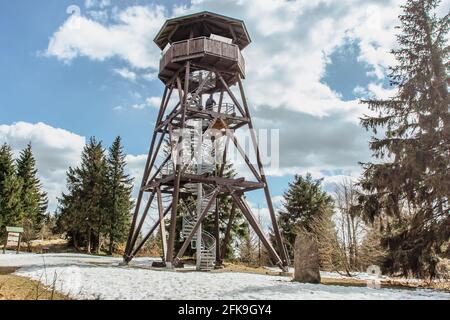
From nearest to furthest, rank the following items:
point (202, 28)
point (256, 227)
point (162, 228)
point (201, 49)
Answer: point (162, 228) → point (256, 227) → point (201, 49) → point (202, 28)

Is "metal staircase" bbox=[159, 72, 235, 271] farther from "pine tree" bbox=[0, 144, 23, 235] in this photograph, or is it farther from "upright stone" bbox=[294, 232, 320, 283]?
"pine tree" bbox=[0, 144, 23, 235]

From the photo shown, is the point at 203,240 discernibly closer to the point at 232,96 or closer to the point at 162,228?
the point at 162,228

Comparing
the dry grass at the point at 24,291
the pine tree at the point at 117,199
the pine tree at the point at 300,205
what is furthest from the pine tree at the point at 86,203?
the dry grass at the point at 24,291

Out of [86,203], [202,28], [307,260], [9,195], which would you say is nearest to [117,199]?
[86,203]

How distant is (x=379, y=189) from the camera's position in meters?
13.4

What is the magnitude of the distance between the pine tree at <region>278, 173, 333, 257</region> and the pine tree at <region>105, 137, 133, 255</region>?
14841 mm

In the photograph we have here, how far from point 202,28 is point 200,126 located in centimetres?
482

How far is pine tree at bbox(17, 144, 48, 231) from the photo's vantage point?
36.4 metres

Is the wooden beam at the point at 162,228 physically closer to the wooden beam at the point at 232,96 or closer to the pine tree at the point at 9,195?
the wooden beam at the point at 232,96

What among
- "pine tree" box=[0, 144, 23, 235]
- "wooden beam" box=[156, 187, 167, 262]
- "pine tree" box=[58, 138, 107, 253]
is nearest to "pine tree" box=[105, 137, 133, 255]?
"pine tree" box=[58, 138, 107, 253]

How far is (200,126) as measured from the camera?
705 inches
